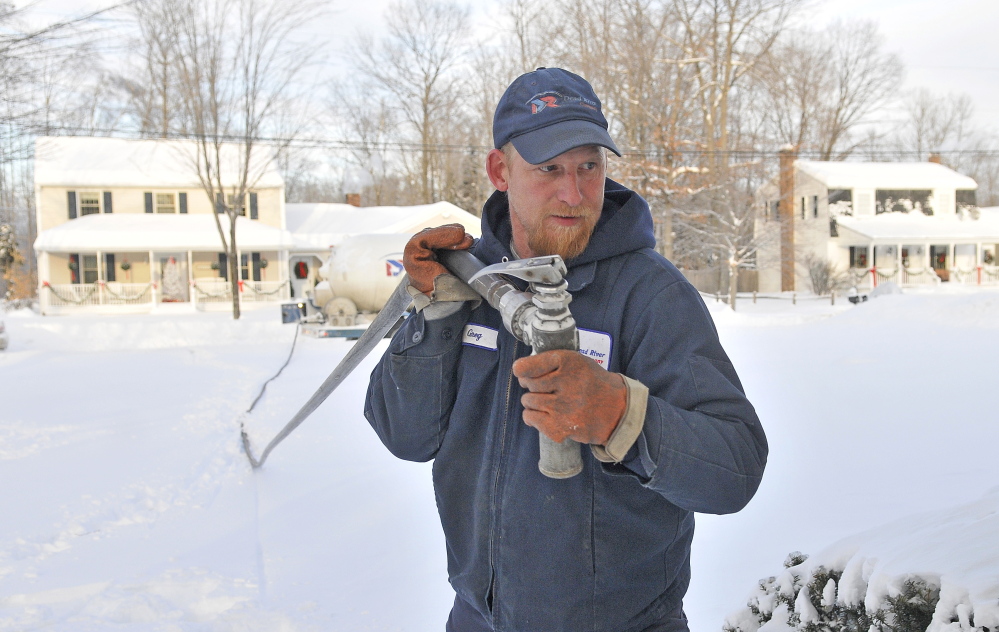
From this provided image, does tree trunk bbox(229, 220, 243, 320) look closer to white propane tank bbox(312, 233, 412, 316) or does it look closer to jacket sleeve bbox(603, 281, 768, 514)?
white propane tank bbox(312, 233, 412, 316)

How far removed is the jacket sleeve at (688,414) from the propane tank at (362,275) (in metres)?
17.9

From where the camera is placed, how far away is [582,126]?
199cm

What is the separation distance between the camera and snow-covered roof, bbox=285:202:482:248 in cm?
3212

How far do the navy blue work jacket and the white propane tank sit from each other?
57.7ft

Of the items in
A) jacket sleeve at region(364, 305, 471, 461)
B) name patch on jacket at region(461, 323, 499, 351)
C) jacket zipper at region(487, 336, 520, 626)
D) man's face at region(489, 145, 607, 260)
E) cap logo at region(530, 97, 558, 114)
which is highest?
cap logo at region(530, 97, 558, 114)

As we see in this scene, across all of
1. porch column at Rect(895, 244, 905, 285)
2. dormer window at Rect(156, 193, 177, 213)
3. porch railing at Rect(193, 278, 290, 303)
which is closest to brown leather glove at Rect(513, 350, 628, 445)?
porch railing at Rect(193, 278, 290, 303)

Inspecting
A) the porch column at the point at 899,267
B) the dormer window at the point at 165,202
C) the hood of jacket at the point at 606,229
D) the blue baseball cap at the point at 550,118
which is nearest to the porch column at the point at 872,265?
the porch column at the point at 899,267

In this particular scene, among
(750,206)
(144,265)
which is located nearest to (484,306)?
(750,206)

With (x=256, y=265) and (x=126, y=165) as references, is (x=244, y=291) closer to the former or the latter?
→ (x=256, y=265)

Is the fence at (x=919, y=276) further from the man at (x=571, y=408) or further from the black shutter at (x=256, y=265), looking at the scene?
the man at (x=571, y=408)

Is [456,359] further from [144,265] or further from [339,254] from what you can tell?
[144,265]

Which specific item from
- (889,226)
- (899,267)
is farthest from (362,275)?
(889,226)

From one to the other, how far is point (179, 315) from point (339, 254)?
A: 11005 mm

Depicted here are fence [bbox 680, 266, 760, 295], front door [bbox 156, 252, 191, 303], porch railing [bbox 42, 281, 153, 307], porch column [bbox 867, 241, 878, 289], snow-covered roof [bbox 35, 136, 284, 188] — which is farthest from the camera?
fence [bbox 680, 266, 760, 295]
